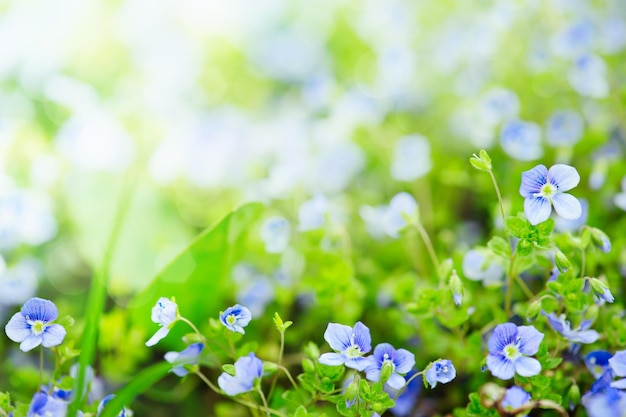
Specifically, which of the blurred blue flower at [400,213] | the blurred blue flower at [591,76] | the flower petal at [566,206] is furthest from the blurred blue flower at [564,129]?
the flower petal at [566,206]

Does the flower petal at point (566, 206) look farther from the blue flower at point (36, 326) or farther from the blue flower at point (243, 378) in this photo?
the blue flower at point (36, 326)

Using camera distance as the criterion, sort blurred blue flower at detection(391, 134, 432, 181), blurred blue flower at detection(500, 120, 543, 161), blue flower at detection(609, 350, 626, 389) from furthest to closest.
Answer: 1. blurred blue flower at detection(391, 134, 432, 181)
2. blurred blue flower at detection(500, 120, 543, 161)
3. blue flower at detection(609, 350, 626, 389)

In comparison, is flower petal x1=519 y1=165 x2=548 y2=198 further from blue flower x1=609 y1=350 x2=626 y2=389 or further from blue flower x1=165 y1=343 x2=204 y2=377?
blue flower x1=165 y1=343 x2=204 y2=377

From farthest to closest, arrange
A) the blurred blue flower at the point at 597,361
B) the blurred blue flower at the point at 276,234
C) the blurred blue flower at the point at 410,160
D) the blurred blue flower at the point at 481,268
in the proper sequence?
the blurred blue flower at the point at 410,160 → the blurred blue flower at the point at 276,234 → the blurred blue flower at the point at 481,268 → the blurred blue flower at the point at 597,361

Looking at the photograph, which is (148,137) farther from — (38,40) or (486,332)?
(486,332)

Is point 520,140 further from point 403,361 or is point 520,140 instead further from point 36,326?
point 36,326

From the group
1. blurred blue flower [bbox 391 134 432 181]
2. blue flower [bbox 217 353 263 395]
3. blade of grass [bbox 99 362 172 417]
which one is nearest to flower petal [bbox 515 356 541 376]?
blue flower [bbox 217 353 263 395]

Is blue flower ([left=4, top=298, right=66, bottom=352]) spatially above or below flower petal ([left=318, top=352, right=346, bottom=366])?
above
